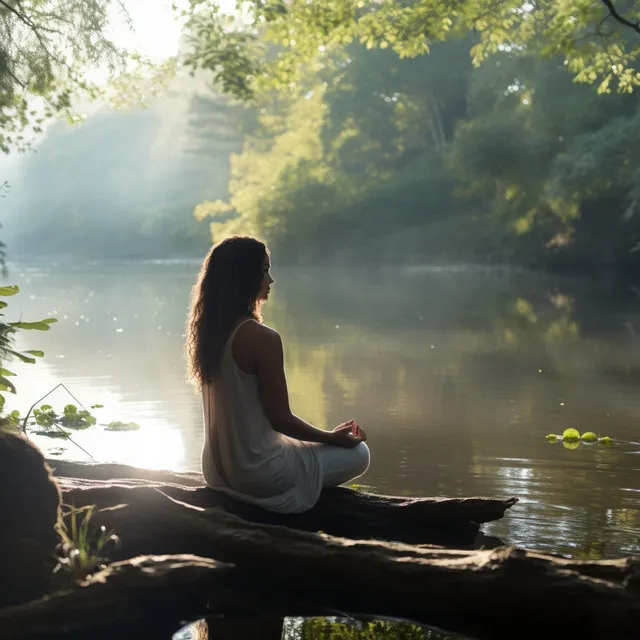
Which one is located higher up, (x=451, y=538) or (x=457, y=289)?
(x=457, y=289)

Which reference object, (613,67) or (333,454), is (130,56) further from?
(333,454)

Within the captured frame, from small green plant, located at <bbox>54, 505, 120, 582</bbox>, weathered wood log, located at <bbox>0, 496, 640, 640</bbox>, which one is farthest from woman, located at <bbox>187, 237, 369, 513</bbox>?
small green plant, located at <bbox>54, 505, 120, 582</bbox>

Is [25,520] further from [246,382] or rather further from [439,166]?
[439,166]

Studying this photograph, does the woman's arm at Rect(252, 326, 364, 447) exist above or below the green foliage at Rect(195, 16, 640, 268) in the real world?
below

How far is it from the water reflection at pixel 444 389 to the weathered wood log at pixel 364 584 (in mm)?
1668

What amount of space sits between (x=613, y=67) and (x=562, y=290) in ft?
58.1

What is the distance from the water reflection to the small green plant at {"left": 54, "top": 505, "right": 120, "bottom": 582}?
2337 mm

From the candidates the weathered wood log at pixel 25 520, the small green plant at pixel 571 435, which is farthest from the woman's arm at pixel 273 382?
the small green plant at pixel 571 435

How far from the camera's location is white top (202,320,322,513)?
17.4 feet

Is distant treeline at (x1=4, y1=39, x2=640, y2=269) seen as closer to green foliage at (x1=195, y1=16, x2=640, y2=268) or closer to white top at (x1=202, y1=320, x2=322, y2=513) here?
green foliage at (x1=195, y1=16, x2=640, y2=268)

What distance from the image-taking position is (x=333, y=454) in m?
5.57

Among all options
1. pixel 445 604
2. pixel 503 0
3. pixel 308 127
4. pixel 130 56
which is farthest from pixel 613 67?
pixel 308 127

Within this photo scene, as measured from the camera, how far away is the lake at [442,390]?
7609 mm

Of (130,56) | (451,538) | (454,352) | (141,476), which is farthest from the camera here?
(454,352)
